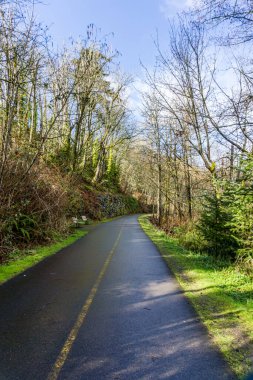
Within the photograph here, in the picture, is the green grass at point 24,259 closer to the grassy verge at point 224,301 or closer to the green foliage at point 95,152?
the grassy verge at point 224,301

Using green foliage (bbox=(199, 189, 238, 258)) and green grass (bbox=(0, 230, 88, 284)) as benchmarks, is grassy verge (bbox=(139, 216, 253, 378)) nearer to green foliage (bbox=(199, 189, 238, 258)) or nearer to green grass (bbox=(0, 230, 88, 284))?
green foliage (bbox=(199, 189, 238, 258))

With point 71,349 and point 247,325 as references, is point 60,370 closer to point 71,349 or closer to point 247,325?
point 71,349

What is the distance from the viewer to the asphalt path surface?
13.2ft

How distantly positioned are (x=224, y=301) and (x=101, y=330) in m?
2.99

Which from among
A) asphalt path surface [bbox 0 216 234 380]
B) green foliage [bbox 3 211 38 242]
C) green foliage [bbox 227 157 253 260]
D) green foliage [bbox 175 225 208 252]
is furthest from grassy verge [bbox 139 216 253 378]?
green foliage [bbox 3 211 38 242]

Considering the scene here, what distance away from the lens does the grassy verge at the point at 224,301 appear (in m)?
4.62

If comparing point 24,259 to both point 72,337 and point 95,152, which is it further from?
point 95,152

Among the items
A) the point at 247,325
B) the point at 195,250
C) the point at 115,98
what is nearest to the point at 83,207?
the point at 115,98

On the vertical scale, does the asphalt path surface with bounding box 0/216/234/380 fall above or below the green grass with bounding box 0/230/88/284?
below

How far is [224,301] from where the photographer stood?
6.87 metres

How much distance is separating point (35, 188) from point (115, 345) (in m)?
11.7

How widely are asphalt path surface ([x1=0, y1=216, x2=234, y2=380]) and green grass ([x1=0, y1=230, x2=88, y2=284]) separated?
499 mm

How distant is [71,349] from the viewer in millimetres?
4523

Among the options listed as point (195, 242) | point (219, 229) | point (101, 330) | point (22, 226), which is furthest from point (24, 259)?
point (195, 242)
